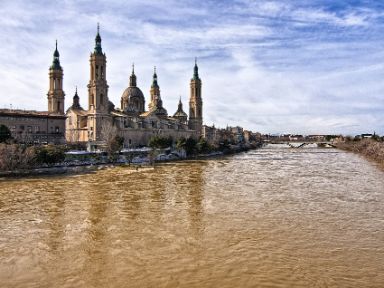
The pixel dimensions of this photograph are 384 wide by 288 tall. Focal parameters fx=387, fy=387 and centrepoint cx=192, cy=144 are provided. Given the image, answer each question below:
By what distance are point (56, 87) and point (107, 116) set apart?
1198cm

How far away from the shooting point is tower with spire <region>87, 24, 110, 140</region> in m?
53.4

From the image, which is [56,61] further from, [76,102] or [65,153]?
[65,153]

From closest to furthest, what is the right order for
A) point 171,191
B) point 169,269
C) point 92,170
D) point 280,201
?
1. point 169,269
2. point 280,201
3. point 171,191
4. point 92,170

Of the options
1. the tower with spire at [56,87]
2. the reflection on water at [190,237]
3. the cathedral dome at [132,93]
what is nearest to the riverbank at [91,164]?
the reflection on water at [190,237]

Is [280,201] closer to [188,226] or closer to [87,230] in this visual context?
[188,226]

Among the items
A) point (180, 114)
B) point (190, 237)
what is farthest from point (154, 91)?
point (190, 237)

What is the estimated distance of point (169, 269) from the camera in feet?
30.2

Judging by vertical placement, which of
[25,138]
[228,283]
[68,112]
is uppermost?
[68,112]

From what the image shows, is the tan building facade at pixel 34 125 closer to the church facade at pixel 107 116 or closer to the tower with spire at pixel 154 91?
the church facade at pixel 107 116

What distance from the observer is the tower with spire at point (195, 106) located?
3255 inches

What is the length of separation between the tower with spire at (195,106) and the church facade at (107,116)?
2.52m

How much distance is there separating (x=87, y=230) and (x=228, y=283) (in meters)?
6.20

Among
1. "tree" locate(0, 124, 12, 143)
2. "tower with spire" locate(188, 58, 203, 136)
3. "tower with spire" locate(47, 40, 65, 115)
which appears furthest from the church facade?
"tree" locate(0, 124, 12, 143)

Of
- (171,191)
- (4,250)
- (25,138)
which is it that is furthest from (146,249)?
(25,138)
